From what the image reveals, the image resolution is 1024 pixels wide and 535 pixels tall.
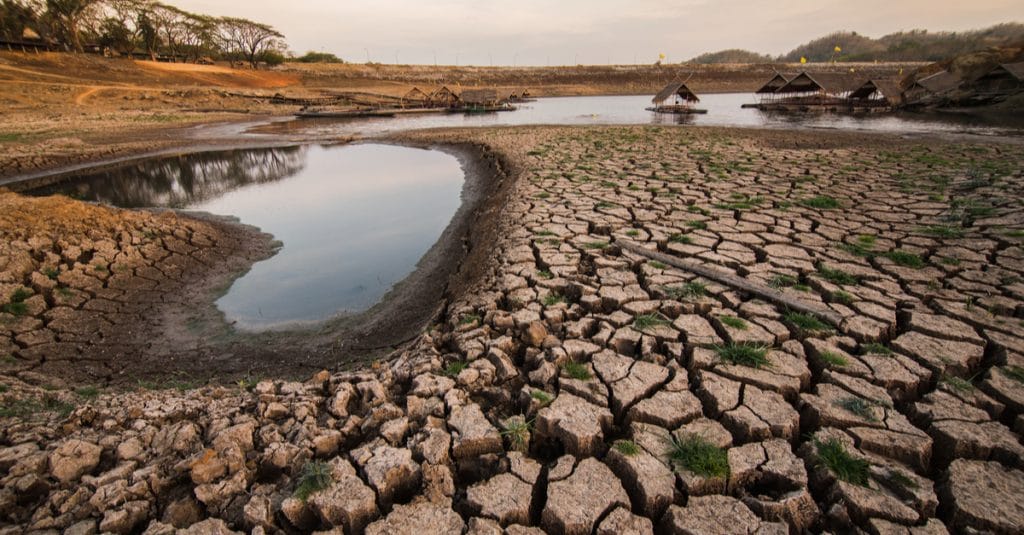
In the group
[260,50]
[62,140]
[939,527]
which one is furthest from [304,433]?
[260,50]

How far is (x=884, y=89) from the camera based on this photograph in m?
27.4

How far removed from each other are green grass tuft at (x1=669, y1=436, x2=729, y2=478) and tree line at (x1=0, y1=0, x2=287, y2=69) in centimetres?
5402

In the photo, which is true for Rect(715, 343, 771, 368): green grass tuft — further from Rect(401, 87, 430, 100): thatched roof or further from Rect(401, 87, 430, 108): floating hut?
Rect(401, 87, 430, 100): thatched roof

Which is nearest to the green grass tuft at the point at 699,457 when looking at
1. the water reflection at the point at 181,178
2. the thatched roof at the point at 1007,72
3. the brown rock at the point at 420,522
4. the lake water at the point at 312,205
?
the brown rock at the point at 420,522

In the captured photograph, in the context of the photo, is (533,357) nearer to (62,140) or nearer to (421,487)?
(421,487)

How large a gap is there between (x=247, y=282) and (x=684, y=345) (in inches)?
233

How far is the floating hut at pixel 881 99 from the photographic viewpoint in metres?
27.1

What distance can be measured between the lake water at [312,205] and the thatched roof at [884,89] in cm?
2885

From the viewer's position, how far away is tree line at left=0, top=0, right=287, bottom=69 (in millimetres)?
35719

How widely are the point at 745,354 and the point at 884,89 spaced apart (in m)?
34.7

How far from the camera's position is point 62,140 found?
1511 centimetres

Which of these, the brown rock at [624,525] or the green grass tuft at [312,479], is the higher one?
the brown rock at [624,525]

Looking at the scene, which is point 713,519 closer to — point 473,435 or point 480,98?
point 473,435

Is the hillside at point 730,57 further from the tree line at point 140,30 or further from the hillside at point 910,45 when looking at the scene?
the tree line at point 140,30
